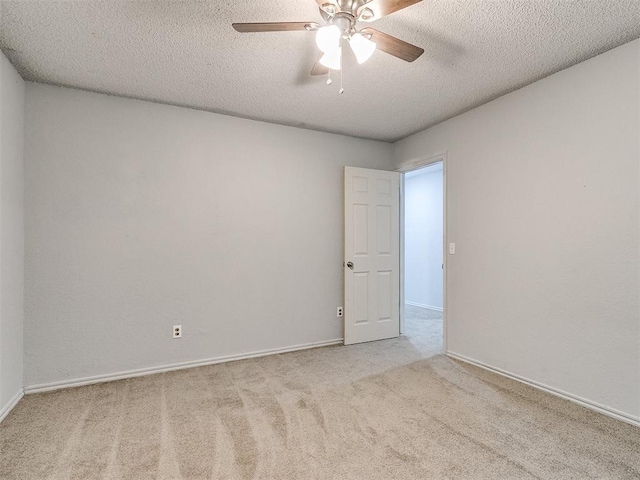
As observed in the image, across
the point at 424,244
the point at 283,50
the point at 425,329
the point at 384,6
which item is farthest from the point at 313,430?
the point at 424,244

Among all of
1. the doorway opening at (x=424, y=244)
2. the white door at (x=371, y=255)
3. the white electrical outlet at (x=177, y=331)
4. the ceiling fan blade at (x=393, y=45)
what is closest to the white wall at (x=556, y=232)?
the white door at (x=371, y=255)

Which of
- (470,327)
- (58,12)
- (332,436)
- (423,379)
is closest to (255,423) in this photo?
(332,436)

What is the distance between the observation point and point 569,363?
2406 mm

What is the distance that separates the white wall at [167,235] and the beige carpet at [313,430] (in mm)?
417

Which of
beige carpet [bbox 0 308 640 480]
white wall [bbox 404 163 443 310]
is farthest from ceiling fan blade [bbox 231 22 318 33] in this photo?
white wall [bbox 404 163 443 310]

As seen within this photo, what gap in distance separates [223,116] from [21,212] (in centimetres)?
184

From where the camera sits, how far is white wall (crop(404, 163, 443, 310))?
5723 mm

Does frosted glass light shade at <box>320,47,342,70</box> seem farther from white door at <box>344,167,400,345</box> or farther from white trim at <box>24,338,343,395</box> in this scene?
white trim at <box>24,338,343,395</box>

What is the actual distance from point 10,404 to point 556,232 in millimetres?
4103

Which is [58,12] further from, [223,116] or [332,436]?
[332,436]

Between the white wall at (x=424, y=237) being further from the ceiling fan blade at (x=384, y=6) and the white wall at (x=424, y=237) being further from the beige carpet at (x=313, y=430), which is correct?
the ceiling fan blade at (x=384, y=6)

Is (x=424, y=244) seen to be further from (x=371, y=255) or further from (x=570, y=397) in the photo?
(x=570, y=397)

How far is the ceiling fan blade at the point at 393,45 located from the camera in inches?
66.1

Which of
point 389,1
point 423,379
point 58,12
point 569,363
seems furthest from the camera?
point 423,379
